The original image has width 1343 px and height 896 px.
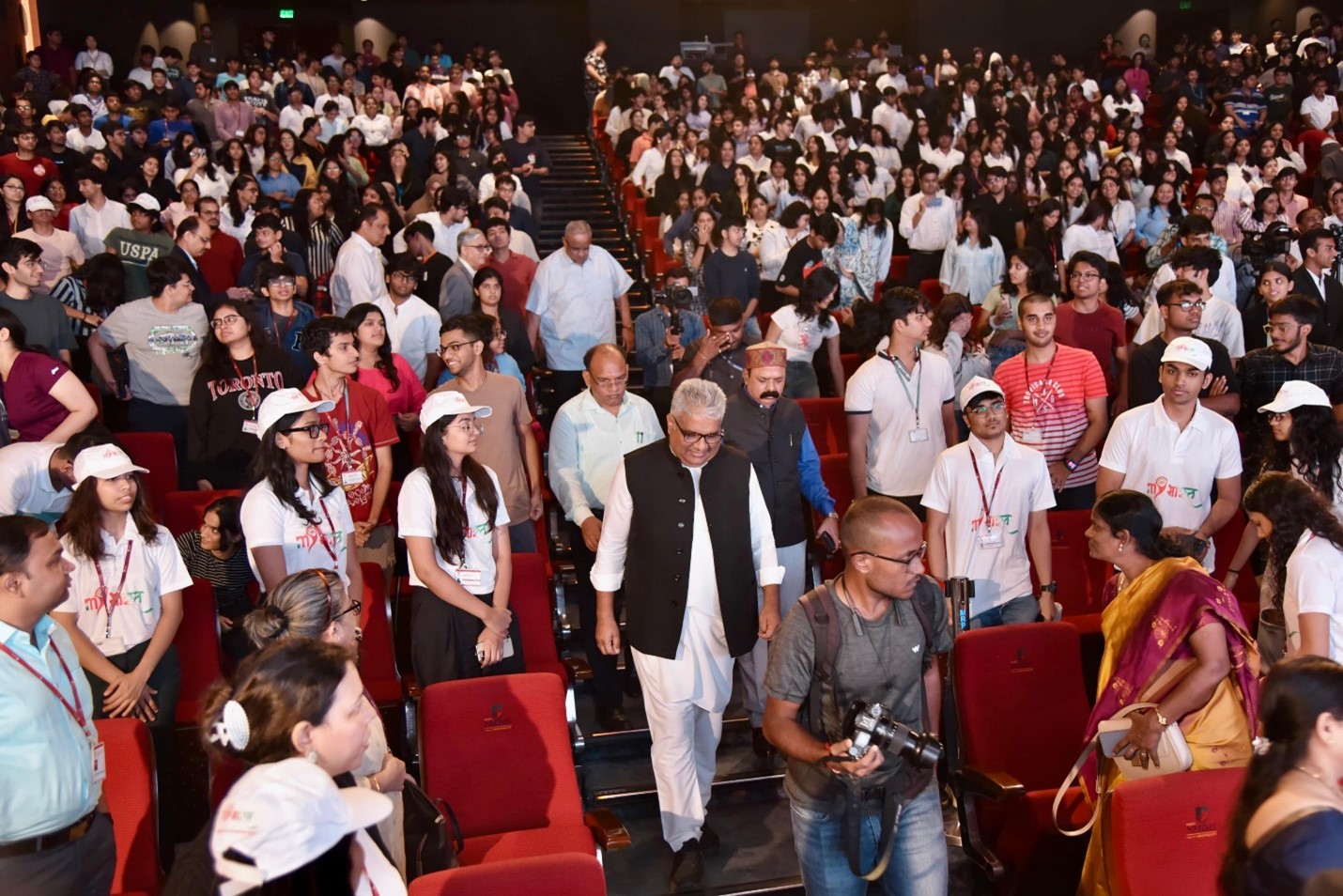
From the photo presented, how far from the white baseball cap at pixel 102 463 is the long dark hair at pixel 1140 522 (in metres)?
2.78

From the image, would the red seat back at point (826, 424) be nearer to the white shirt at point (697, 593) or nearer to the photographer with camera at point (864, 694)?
the white shirt at point (697, 593)

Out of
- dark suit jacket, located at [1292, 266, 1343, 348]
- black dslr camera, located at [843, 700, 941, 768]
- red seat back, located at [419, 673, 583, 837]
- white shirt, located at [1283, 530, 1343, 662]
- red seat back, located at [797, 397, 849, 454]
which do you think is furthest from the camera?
dark suit jacket, located at [1292, 266, 1343, 348]

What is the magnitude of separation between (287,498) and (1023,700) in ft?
7.70

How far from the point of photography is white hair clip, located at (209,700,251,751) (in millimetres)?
1940

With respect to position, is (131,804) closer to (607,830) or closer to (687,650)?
(607,830)

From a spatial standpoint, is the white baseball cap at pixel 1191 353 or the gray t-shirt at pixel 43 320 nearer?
the white baseball cap at pixel 1191 353

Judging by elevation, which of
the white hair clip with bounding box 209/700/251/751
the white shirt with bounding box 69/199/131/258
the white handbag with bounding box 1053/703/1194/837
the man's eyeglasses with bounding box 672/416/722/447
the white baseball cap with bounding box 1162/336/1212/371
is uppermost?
the white shirt with bounding box 69/199/131/258

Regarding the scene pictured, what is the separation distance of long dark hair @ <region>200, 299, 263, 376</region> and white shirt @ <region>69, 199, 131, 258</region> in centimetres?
354

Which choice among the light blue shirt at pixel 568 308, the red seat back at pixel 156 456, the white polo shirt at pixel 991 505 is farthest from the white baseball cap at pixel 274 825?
the light blue shirt at pixel 568 308

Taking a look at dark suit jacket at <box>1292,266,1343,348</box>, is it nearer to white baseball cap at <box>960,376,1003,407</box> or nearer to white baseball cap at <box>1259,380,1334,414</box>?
white baseball cap at <box>1259,380,1334,414</box>

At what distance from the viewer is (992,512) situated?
14.0 feet

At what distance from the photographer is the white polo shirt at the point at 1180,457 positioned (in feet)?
14.9

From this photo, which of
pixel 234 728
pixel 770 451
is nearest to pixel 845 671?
pixel 234 728

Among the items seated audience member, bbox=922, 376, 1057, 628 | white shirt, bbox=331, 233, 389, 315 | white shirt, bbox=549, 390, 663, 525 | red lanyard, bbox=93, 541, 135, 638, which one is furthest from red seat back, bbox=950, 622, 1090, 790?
white shirt, bbox=331, 233, 389, 315
